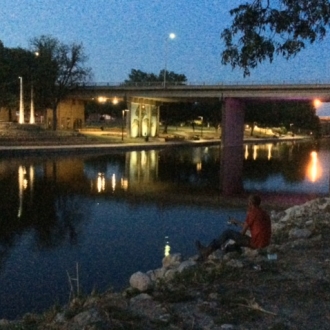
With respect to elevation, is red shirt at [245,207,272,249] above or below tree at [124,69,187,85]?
below

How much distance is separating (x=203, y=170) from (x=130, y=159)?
32.7 feet

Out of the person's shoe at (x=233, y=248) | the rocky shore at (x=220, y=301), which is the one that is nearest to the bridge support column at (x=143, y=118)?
the person's shoe at (x=233, y=248)

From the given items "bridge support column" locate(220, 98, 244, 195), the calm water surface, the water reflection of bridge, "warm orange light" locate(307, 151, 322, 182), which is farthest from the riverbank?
"warm orange light" locate(307, 151, 322, 182)

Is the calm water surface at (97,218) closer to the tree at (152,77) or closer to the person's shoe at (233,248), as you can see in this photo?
the person's shoe at (233,248)

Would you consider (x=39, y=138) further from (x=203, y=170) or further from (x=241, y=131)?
(x=241, y=131)

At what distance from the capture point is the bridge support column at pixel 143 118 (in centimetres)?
8606

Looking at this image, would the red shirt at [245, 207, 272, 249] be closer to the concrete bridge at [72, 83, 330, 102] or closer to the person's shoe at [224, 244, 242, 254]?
the person's shoe at [224, 244, 242, 254]

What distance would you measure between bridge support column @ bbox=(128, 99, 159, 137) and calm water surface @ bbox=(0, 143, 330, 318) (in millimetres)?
39154

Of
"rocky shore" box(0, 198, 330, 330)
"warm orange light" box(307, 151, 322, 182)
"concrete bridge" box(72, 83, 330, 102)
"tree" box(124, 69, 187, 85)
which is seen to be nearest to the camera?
"rocky shore" box(0, 198, 330, 330)

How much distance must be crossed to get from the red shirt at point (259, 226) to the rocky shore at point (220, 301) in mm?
254

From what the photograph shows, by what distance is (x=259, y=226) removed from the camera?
1064 cm

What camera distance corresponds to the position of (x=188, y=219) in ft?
74.6

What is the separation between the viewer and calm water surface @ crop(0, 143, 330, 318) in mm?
13703

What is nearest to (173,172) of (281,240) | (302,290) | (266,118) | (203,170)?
(203,170)
